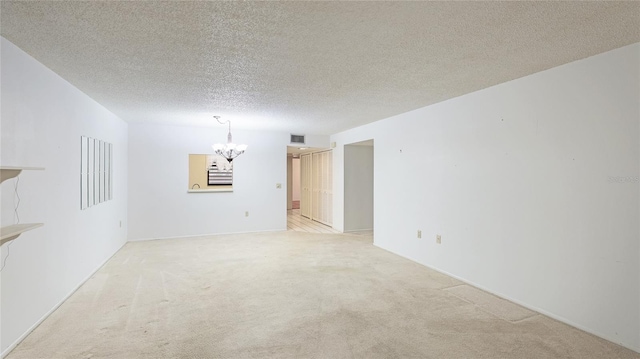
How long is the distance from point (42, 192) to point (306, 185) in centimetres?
663

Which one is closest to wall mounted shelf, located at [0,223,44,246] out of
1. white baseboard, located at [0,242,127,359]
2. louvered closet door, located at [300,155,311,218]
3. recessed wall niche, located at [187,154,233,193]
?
white baseboard, located at [0,242,127,359]

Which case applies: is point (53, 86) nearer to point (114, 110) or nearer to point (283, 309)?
point (114, 110)

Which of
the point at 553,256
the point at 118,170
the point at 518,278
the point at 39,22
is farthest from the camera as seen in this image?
the point at 118,170

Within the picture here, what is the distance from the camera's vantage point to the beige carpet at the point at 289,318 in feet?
Result: 7.32

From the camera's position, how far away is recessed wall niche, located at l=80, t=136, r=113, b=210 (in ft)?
11.5

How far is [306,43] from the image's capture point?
224cm

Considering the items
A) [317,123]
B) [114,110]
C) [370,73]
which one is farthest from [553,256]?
[114,110]

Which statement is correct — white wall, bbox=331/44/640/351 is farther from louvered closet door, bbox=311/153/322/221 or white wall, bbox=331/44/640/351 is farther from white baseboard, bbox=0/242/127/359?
white baseboard, bbox=0/242/127/359

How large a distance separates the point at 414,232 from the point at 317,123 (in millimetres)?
2572

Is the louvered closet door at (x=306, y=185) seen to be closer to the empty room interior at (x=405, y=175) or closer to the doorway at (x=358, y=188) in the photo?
the doorway at (x=358, y=188)

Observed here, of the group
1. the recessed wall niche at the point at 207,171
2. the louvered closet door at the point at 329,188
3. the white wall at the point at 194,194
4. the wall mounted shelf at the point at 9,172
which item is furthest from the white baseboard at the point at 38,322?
the louvered closet door at the point at 329,188

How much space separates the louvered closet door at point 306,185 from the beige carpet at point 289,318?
14.9 feet

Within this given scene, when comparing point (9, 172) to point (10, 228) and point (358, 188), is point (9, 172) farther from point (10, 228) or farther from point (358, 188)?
point (358, 188)

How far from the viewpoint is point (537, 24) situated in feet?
6.43
